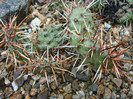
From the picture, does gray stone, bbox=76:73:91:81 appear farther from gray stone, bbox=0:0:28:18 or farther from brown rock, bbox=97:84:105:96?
gray stone, bbox=0:0:28:18

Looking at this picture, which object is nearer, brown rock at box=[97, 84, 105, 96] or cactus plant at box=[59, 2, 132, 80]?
cactus plant at box=[59, 2, 132, 80]

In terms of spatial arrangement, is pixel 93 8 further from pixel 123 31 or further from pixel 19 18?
pixel 19 18

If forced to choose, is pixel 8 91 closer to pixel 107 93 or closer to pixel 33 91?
pixel 33 91

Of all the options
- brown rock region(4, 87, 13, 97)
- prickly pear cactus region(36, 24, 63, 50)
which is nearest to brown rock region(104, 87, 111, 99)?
prickly pear cactus region(36, 24, 63, 50)

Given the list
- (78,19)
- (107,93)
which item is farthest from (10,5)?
(107,93)

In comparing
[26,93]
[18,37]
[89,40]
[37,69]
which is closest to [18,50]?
[18,37]

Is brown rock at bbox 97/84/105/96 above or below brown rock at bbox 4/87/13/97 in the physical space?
below
